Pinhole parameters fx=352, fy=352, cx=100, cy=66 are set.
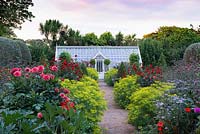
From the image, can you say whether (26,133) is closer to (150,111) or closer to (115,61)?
(150,111)

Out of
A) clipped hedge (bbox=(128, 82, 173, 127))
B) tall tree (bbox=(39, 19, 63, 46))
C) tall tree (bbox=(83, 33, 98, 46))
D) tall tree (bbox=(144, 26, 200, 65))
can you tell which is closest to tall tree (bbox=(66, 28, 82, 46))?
tall tree (bbox=(83, 33, 98, 46))

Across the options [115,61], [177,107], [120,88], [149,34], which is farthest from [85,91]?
[149,34]

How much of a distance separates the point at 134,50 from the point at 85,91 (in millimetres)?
23783

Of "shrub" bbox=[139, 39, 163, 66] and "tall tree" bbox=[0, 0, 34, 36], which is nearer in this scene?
"tall tree" bbox=[0, 0, 34, 36]

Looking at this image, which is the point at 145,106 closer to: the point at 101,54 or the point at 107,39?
the point at 101,54

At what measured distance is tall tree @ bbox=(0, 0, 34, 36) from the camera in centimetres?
2498

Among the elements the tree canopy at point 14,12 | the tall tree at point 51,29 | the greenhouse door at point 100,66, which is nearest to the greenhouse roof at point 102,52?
the greenhouse door at point 100,66

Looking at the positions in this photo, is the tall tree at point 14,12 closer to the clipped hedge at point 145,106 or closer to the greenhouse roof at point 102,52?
the greenhouse roof at point 102,52

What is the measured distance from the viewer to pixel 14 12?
83.3ft

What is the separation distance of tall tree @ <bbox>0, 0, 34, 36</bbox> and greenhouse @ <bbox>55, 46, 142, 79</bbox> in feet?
14.3

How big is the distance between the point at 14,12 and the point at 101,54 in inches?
292

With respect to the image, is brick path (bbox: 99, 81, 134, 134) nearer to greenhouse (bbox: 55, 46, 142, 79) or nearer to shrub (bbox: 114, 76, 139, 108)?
shrub (bbox: 114, 76, 139, 108)

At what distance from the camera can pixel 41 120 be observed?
3629mm

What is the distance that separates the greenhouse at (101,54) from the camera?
27891mm
